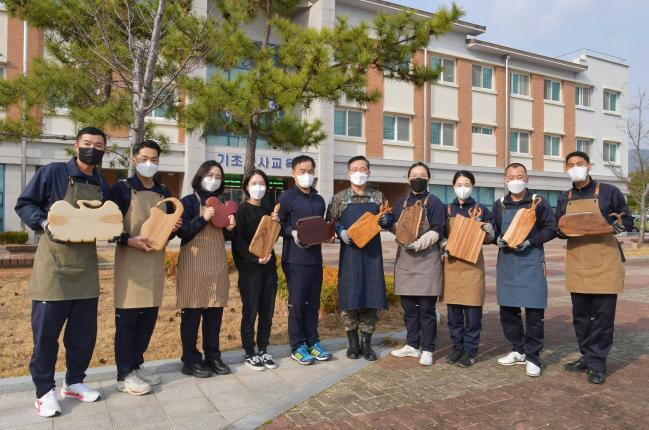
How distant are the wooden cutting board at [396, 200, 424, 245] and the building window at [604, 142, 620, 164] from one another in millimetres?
31503

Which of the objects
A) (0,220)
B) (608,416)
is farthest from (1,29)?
(608,416)

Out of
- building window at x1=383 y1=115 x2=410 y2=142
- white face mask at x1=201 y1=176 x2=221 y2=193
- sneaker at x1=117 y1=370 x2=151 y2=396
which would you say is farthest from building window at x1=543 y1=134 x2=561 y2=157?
sneaker at x1=117 y1=370 x2=151 y2=396

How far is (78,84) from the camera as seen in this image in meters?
7.64

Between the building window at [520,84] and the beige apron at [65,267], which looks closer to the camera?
the beige apron at [65,267]

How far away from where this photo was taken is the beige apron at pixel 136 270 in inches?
150

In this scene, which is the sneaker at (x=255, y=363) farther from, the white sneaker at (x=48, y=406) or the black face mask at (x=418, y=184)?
the black face mask at (x=418, y=184)

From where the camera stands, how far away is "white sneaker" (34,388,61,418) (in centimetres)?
342

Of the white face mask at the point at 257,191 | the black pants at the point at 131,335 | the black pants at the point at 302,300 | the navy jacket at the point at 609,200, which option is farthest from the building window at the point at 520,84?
the black pants at the point at 131,335

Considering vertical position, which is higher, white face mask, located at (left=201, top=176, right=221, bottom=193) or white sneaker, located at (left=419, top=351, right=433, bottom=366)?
white face mask, located at (left=201, top=176, right=221, bottom=193)

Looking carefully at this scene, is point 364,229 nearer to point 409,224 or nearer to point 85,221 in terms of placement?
point 409,224

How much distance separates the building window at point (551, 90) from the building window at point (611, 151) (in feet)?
16.9

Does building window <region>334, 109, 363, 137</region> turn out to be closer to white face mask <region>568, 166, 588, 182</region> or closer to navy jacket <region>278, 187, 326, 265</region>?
navy jacket <region>278, 187, 326, 265</region>

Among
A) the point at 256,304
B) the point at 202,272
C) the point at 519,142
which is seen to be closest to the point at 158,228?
the point at 202,272

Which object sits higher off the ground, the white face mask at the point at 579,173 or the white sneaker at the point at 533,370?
the white face mask at the point at 579,173
